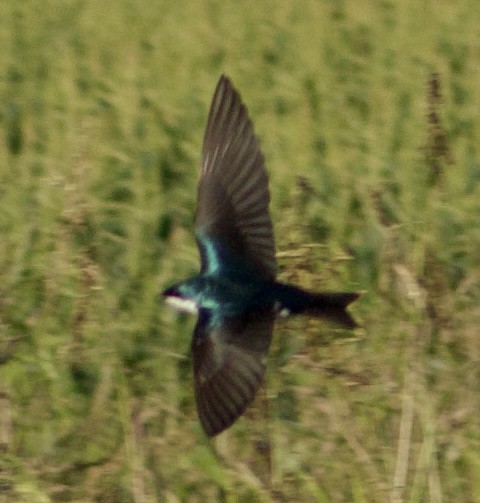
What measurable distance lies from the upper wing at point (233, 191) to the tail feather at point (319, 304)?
148mm

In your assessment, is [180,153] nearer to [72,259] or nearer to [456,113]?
[456,113]

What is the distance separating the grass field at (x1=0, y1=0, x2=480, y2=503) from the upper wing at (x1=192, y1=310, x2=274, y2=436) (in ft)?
0.49

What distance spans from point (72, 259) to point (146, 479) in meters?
0.73

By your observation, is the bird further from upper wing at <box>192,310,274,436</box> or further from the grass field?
the grass field

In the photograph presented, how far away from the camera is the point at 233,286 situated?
9.09 ft

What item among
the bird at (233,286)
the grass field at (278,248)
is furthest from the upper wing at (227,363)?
the grass field at (278,248)

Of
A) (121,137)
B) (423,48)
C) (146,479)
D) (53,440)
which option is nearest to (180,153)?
(121,137)

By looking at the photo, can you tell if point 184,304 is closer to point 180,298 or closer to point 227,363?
point 180,298

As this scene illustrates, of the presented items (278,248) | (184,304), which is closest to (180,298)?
(184,304)

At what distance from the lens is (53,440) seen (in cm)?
307

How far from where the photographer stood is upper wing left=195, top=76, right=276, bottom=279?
2865 mm

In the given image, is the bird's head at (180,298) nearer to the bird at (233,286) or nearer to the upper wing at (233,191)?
the bird at (233,286)

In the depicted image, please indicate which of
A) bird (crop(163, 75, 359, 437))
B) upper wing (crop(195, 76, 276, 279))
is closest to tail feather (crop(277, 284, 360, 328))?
bird (crop(163, 75, 359, 437))

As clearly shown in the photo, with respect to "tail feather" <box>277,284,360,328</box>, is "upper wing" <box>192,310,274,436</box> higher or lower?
lower
